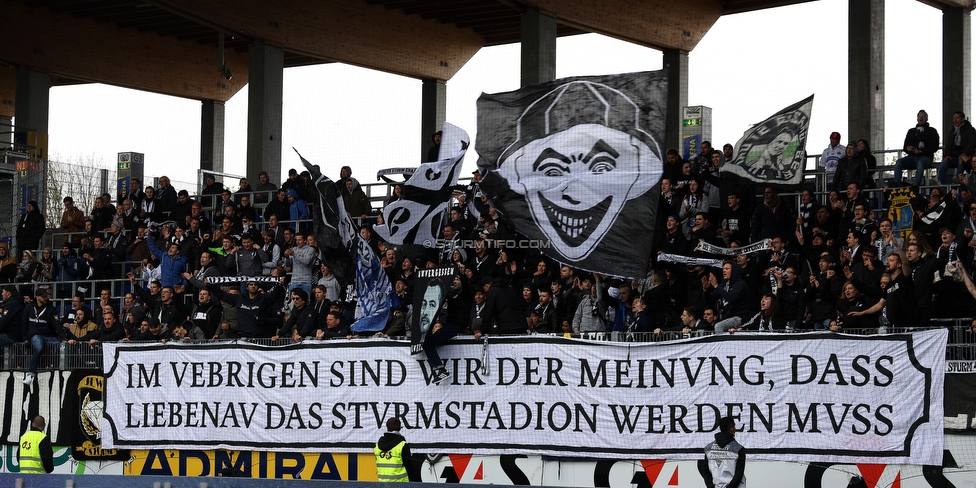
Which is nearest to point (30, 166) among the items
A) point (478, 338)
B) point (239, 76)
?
point (239, 76)

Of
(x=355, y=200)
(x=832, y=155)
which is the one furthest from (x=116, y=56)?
(x=832, y=155)

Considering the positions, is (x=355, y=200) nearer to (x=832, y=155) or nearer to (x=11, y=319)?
(x=11, y=319)

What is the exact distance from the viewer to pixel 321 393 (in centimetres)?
1811

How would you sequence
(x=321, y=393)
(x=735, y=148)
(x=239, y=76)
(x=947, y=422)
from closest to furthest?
(x=947, y=422) < (x=321, y=393) < (x=735, y=148) < (x=239, y=76)

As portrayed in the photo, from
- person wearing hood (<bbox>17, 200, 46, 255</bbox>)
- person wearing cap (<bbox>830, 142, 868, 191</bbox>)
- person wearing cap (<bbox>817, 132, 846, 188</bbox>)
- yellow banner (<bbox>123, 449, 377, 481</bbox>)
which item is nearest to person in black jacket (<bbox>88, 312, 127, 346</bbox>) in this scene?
yellow banner (<bbox>123, 449, 377, 481</bbox>)

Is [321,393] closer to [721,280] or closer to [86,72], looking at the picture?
[721,280]

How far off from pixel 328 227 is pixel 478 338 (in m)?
3.23

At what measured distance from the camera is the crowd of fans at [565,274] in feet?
51.6

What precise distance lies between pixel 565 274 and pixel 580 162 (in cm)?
178

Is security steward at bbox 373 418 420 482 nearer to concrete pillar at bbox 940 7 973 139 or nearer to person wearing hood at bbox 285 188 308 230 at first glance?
person wearing hood at bbox 285 188 308 230

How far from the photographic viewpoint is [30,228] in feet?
89.9

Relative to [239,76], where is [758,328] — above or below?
below

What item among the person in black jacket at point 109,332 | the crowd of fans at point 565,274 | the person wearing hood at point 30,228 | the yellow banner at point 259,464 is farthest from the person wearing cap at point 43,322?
the person wearing hood at point 30,228

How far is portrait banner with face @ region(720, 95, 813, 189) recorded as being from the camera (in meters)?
18.5
